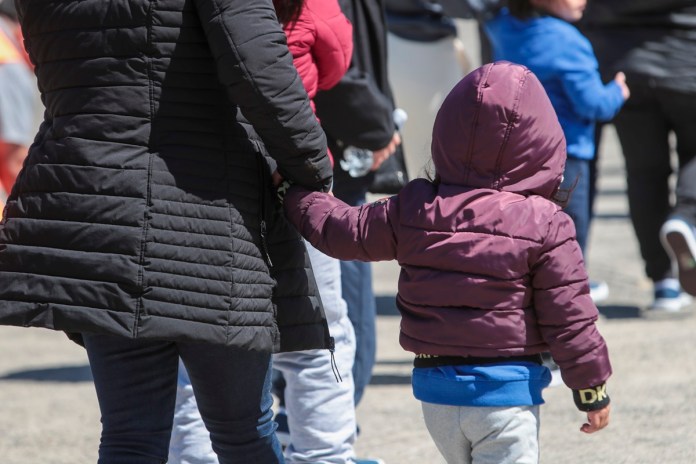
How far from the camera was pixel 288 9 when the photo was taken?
3.29 metres

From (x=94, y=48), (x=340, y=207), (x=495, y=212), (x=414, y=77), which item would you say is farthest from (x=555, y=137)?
(x=414, y=77)

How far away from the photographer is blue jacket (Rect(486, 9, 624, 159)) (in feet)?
16.9

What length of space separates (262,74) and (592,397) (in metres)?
1.02

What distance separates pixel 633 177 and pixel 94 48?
421 centimetres

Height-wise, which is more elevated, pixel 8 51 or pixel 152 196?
pixel 152 196

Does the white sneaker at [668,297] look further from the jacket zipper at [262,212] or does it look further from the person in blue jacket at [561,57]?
the jacket zipper at [262,212]

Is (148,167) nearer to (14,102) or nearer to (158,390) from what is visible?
(158,390)

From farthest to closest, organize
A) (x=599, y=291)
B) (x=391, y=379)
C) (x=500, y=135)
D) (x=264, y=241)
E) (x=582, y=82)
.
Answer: (x=599, y=291) < (x=391, y=379) < (x=582, y=82) < (x=264, y=241) < (x=500, y=135)

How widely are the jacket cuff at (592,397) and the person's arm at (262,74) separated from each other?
81 cm

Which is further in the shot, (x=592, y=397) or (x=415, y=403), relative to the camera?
(x=415, y=403)

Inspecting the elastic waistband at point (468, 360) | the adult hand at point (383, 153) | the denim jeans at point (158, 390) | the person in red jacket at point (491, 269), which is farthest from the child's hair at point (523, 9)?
the denim jeans at point (158, 390)

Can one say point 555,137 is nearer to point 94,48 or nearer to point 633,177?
point 94,48

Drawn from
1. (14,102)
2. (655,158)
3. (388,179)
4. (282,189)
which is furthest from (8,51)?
(282,189)

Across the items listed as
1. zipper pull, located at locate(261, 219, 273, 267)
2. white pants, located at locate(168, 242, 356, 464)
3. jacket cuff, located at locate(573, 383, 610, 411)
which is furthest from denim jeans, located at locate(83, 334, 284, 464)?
jacket cuff, located at locate(573, 383, 610, 411)
